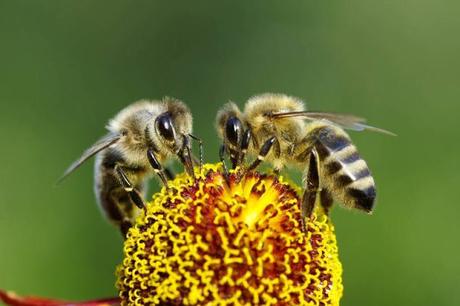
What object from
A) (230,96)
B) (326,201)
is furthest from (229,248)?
(230,96)

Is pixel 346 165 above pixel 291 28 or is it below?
below

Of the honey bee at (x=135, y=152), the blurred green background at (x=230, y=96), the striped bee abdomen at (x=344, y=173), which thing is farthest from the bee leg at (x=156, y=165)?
the blurred green background at (x=230, y=96)

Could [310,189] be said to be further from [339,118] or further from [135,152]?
[135,152]

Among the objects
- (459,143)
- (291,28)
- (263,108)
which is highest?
(291,28)

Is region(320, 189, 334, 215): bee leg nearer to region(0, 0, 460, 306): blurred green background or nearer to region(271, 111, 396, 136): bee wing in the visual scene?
region(271, 111, 396, 136): bee wing

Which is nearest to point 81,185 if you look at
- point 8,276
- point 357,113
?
point 8,276

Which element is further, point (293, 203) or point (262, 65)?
point (262, 65)

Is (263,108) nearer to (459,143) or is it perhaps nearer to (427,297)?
(427,297)
